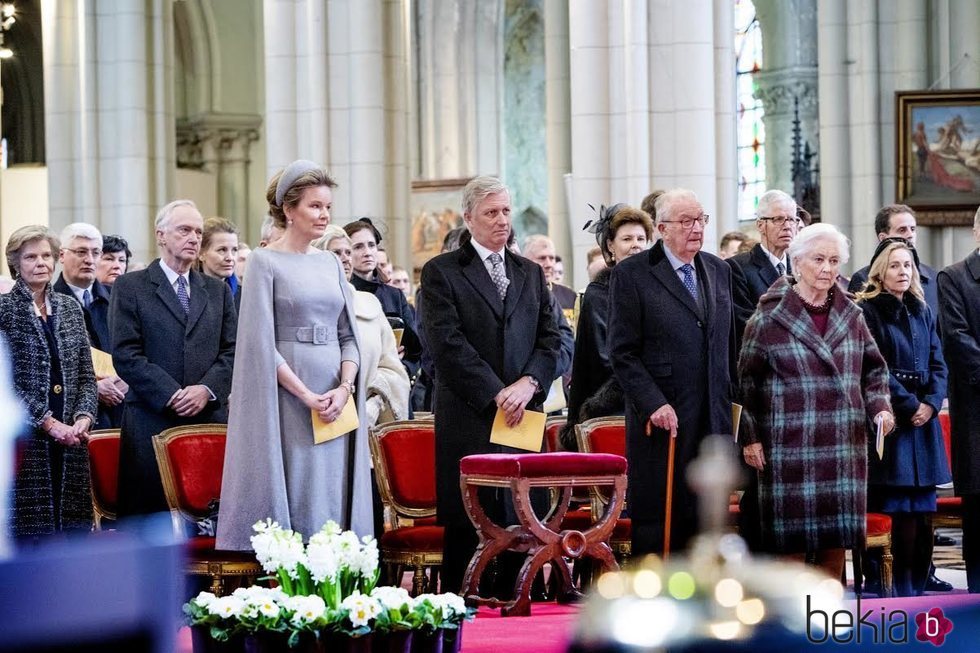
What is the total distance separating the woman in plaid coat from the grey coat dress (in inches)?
62.5

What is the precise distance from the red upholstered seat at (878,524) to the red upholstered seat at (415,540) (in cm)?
184

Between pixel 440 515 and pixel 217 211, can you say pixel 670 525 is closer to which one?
pixel 440 515

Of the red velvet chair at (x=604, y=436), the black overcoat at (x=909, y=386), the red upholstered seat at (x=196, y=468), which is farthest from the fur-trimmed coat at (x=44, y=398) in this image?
the black overcoat at (x=909, y=386)

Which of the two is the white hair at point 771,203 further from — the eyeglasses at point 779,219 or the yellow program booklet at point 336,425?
the yellow program booklet at point 336,425

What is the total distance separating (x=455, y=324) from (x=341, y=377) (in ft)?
2.33

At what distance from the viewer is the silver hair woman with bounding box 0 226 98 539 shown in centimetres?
638

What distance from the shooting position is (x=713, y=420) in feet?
20.6

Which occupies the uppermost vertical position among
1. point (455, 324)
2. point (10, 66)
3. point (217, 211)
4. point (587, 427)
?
point (10, 66)

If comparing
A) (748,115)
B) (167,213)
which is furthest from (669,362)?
(748,115)

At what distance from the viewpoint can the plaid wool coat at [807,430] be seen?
20.8ft

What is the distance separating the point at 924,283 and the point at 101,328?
4.14 metres

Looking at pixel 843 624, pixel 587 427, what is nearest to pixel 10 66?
pixel 587 427

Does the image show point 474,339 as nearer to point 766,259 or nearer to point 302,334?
point 302,334

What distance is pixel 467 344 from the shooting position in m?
6.41
